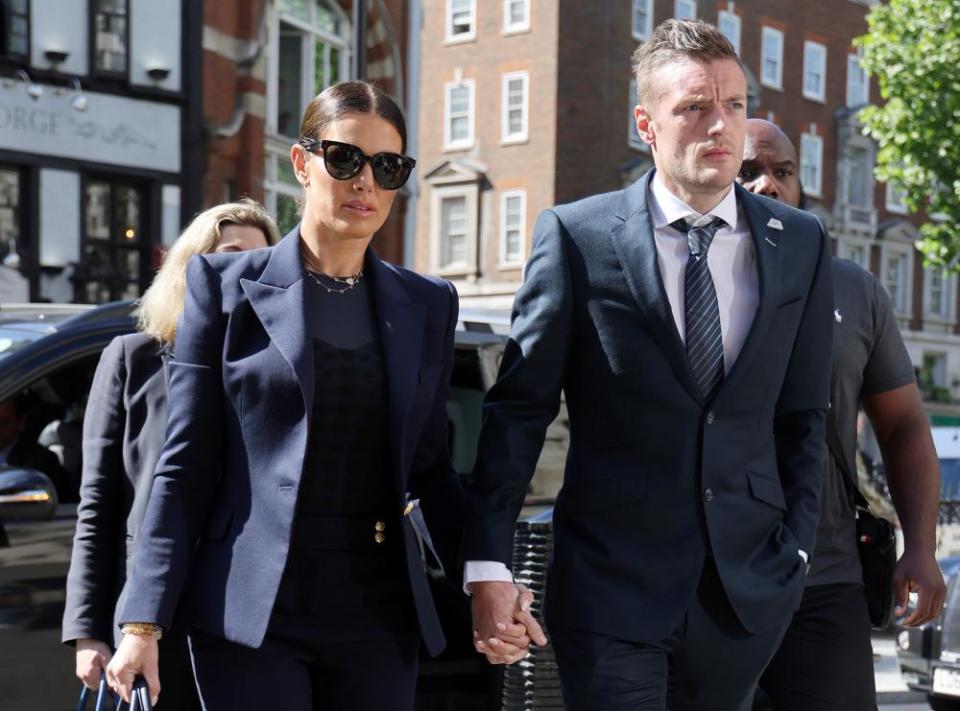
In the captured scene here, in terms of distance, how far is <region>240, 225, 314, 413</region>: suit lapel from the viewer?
3.19 meters

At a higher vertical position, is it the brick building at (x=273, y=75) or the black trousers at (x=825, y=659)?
the brick building at (x=273, y=75)

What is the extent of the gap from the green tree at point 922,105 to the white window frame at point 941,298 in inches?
Answer: 1085

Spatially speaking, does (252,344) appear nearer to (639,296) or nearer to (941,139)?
(639,296)

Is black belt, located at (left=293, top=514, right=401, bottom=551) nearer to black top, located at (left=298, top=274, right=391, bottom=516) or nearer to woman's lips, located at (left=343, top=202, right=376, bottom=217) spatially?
black top, located at (left=298, top=274, right=391, bottom=516)

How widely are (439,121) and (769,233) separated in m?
44.7

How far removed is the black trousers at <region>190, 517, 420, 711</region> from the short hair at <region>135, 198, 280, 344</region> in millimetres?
977

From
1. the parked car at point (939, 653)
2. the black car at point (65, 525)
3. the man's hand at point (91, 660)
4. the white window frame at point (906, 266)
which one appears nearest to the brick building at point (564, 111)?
the white window frame at point (906, 266)

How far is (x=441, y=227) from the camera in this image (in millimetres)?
48219

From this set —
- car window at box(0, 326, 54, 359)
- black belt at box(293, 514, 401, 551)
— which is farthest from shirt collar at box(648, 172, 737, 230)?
car window at box(0, 326, 54, 359)

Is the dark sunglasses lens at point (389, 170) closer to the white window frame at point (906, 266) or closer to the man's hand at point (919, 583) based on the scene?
the man's hand at point (919, 583)

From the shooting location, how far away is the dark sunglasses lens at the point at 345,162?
331 cm

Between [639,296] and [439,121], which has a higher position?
[439,121]

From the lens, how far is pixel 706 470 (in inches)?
132

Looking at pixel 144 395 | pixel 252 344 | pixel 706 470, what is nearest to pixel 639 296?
pixel 706 470
